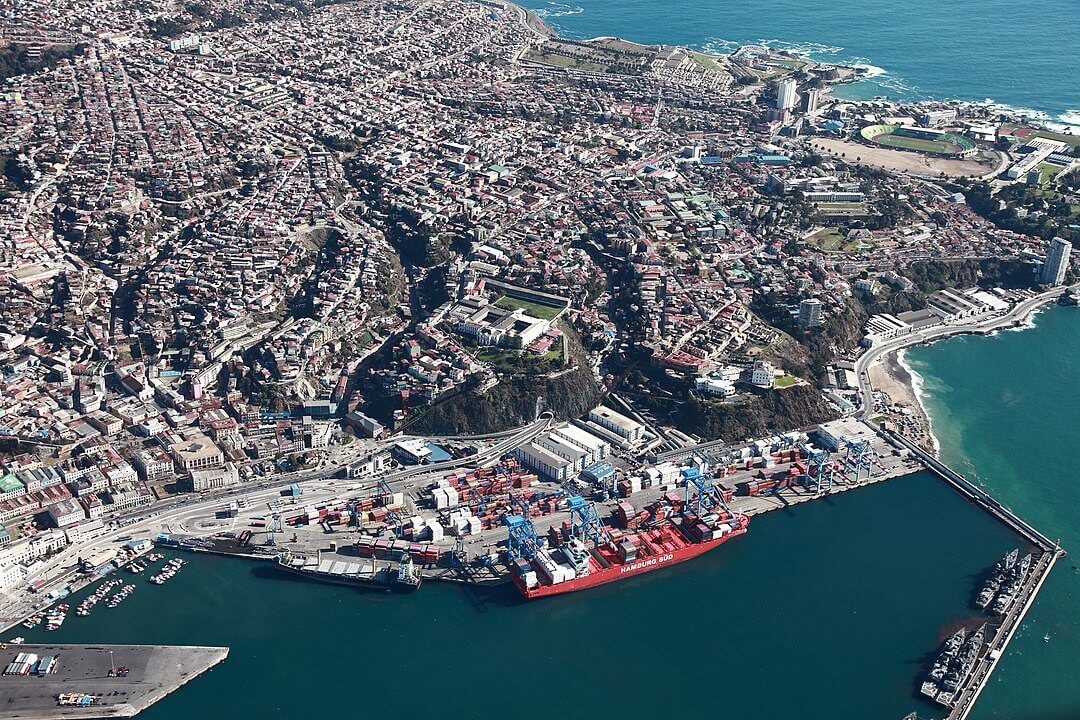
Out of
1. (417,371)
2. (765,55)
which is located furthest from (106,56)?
(765,55)

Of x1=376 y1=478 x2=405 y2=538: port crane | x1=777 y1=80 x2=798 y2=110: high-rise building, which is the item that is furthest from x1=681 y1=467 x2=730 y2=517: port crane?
x1=777 y1=80 x2=798 y2=110: high-rise building

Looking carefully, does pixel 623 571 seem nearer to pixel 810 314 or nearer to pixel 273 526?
pixel 273 526

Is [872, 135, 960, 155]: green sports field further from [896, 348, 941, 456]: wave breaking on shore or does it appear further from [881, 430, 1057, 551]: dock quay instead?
[881, 430, 1057, 551]: dock quay

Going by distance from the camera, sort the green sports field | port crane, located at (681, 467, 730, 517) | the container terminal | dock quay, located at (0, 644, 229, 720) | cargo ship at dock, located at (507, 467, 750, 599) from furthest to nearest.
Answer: the green sports field, port crane, located at (681, 467, 730, 517), the container terminal, cargo ship at dock, located at (507, 467, 750, 599), dock quay, located at (0, 644, 229, 720)

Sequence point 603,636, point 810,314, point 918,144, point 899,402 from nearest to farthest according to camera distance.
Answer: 1. point 603,636
2. point 899,402
3. point 810,314
4. point 918,144

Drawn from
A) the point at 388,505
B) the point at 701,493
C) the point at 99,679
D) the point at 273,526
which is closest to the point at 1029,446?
the point at 701,493
